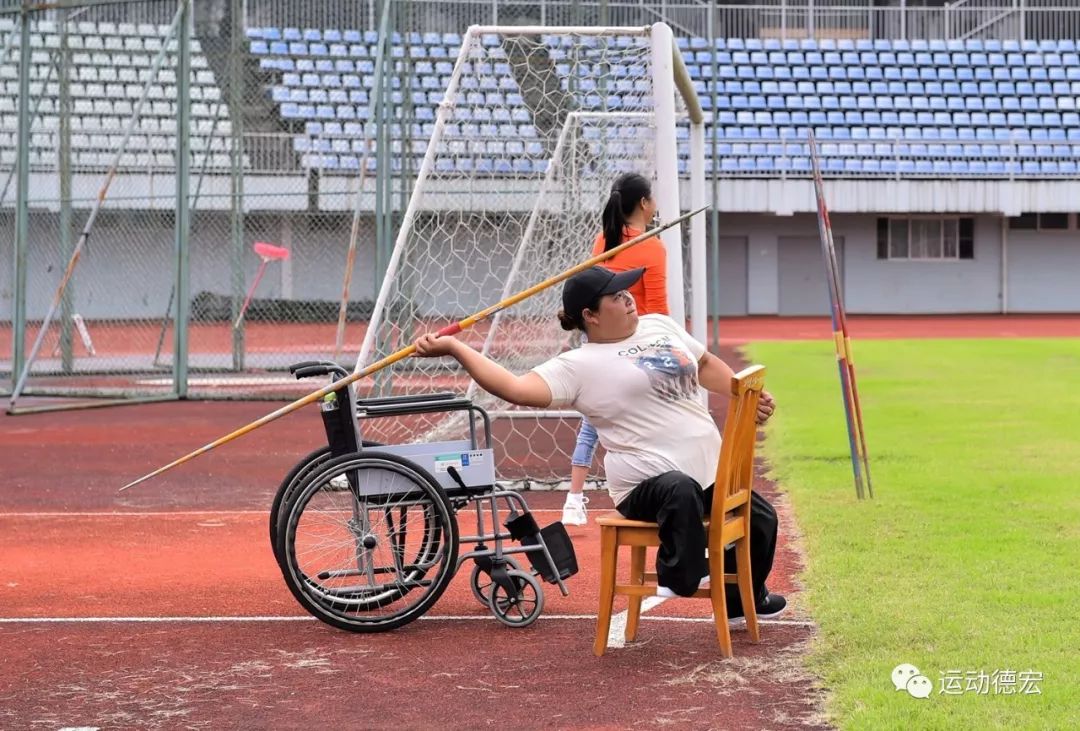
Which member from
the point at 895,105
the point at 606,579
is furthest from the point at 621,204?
the point at 895,105

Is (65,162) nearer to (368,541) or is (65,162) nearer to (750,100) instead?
(368,541)

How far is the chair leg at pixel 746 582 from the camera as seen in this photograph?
5812 millimetres

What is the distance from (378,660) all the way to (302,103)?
1571 cm

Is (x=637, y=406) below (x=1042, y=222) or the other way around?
the other way around

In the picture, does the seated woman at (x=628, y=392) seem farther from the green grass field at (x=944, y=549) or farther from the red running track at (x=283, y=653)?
the green grass field at (x=944, y=549)

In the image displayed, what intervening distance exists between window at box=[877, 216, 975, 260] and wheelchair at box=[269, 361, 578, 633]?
3518 centimetres

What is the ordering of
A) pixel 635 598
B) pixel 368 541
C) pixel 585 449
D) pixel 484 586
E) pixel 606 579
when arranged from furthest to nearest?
1. pixel 585 449
2. pixel 484 586
3. pixel 368 541
4. pixel 635 598
5. pixel 606 579

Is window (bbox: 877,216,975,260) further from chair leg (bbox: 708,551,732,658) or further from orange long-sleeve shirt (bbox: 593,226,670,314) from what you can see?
Answer: chair leg (bbox: 708,551,732,658)

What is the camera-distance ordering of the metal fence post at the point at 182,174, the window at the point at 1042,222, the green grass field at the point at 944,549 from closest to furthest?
the green grass field at the point at 944,549 → the metal fence post at the point at 182,174 → the window at the point at 1042,222

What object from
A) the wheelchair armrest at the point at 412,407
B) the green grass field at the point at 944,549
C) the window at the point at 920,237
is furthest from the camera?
the window at the point at 920,237

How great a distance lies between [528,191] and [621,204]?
280 inches

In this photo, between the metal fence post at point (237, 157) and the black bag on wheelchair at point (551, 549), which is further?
the metal fence post at point (237, 157)

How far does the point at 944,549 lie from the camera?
7.50m

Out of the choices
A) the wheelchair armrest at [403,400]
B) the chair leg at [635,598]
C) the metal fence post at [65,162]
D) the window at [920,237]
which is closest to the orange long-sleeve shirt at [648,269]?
the wheelchair armrest at [403,400]
